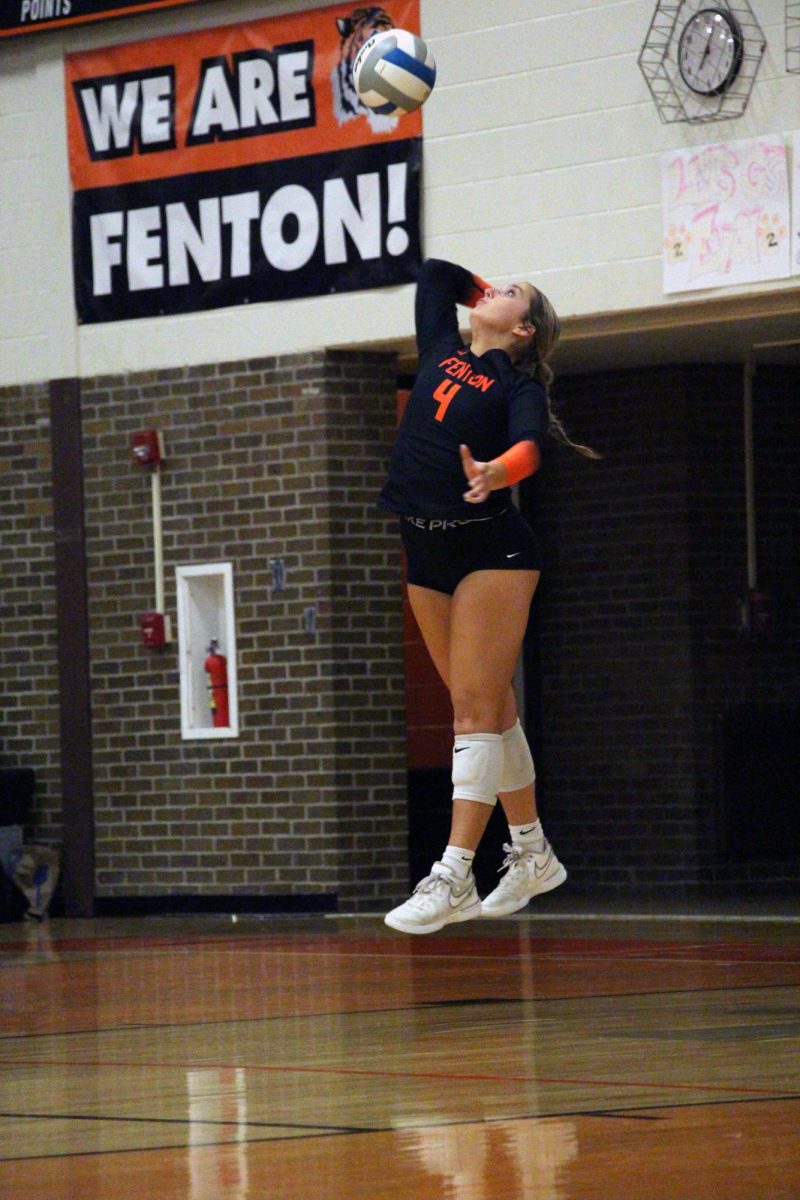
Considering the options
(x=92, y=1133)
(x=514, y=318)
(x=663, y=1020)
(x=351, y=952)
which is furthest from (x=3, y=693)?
(x=92, y=1133)

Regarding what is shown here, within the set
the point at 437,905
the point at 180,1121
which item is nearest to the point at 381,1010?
the point at 437,905

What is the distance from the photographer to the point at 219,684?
40.4ft

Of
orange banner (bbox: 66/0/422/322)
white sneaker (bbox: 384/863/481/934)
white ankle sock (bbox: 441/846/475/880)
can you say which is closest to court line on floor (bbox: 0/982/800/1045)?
white sneaker (bbox: 384/863/481/934)

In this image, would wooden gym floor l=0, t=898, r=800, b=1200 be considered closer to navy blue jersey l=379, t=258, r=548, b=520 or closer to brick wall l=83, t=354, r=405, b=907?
navy blue jersey l=379, t=258, r=548, b=520

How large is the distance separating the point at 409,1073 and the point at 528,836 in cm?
234

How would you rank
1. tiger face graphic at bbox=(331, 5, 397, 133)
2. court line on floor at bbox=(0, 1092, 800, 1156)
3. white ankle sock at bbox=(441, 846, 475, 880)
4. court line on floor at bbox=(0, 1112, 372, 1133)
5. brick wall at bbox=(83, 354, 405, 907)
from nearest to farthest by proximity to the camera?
court line on floor at bbox=(0, 1092, 800, 1156) → court line on floor at bbox=(0, 1112, 372, 1133) → white ankle sock at bbox=(441, 846, 475, 880) → tiger face graphic at bbox=(331, 5, 397, 133) → brick wall at bbox=(83, 354, 405, 907)

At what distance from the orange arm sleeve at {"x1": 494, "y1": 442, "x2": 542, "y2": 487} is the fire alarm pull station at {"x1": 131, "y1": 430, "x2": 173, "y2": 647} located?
6168mm

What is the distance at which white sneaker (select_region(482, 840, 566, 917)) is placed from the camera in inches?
274

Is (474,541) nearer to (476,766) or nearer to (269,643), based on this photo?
(476,766)

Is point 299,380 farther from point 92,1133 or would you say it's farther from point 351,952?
point 92,1133

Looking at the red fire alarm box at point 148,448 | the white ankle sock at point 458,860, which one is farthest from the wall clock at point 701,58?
the white ankle sock at point 458,860

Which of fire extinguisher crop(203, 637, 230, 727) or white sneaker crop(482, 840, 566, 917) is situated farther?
fire extinguisher crop(203, 637, 230, 727)

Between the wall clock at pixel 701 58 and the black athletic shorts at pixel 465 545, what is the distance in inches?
168

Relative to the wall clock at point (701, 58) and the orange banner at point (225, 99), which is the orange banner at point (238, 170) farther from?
the wall clock at point (701, 58)
